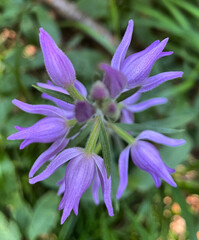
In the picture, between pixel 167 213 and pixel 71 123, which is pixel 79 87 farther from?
pixel 167 213

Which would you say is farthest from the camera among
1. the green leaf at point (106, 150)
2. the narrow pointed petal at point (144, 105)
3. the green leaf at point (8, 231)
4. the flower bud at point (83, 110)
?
the green leaf at point (8, 231)

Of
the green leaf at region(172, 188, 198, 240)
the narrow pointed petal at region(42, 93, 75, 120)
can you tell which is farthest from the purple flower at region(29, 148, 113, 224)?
the green leaf at region(172, 188, 198, 240)

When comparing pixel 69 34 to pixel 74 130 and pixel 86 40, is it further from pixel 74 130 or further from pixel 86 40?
pixel 74 130

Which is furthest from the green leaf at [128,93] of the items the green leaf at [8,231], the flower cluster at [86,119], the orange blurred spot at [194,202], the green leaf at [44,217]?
the orange blurred spot at [194,202]

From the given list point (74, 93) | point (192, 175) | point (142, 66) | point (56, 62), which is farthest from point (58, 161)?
point (192, 175)

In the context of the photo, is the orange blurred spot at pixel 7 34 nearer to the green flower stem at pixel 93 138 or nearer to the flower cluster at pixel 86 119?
the flower cluster at pixel 86 119
